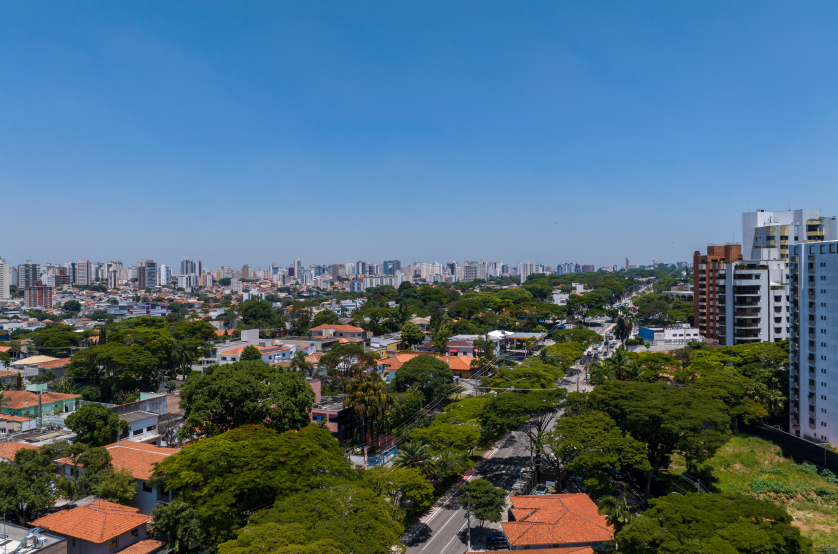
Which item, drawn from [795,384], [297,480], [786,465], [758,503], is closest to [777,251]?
[795,384]

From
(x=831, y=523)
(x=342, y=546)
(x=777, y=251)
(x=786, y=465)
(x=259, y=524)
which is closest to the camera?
(x=342, y=546)

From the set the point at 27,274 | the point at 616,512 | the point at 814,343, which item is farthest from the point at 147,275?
the point at 616,512

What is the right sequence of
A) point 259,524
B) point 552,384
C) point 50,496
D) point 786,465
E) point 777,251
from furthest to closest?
1. point 777,251
2. point 552,384
3. point 786,465
4. point 50,496
5. point 259,524

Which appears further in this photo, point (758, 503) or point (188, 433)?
point (188, 433)

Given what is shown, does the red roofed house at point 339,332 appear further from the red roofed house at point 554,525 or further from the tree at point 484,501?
the red roofed house at point 554,525

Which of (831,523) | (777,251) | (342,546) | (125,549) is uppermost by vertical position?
(777,251)

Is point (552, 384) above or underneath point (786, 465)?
above

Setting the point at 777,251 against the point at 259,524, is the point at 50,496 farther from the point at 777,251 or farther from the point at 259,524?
the point at 777,251

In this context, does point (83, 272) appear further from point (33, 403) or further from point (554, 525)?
point (554, 525)
